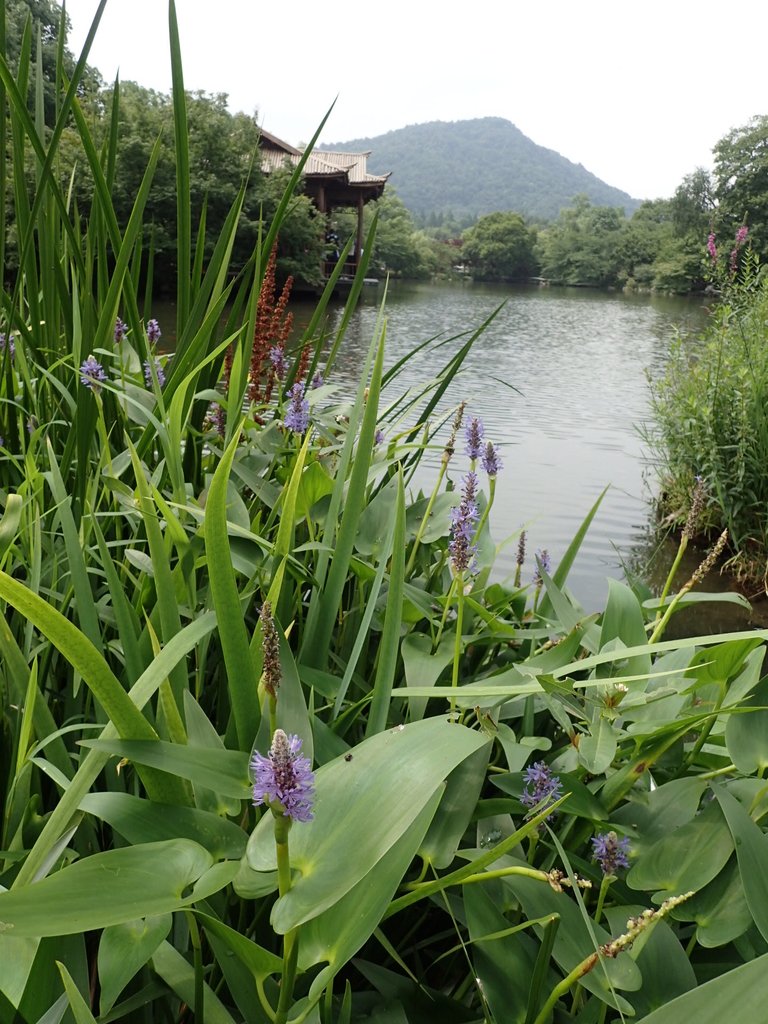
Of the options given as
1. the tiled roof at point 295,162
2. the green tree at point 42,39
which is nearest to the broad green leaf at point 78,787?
the green tree at point 42,39

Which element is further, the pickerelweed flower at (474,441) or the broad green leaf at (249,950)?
the pickerelweed flower at (474,441)

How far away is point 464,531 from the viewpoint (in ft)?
2.57

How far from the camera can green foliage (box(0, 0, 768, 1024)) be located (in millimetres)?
398

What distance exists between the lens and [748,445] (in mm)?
4059

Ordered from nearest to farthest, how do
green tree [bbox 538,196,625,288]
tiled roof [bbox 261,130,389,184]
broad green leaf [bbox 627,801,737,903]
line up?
broad green leaf [bbox 627,801,737,903] < tiled roof [bbox 261,130,389,184] < green tree [bbox 538,196,625,288]

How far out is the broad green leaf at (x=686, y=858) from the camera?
553 millimetres

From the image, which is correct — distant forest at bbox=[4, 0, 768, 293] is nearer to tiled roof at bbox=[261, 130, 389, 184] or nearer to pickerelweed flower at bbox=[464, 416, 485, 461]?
pickerelweed flower at bbox=[464, 416, 485, 461]

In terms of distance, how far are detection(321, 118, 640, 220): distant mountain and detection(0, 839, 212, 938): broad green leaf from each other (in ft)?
467

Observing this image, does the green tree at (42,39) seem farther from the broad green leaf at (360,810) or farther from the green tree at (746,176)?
the green tree at (746,176)

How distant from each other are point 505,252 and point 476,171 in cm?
9948

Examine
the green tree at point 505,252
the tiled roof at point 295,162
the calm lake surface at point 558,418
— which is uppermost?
the green tree at point 505,252

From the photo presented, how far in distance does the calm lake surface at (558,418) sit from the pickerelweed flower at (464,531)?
0.52 feet

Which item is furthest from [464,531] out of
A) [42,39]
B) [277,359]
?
[42,39]

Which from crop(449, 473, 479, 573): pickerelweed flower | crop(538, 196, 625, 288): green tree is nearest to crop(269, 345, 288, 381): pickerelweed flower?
crop(449, 473, 479, 573): pickerelweed flower
